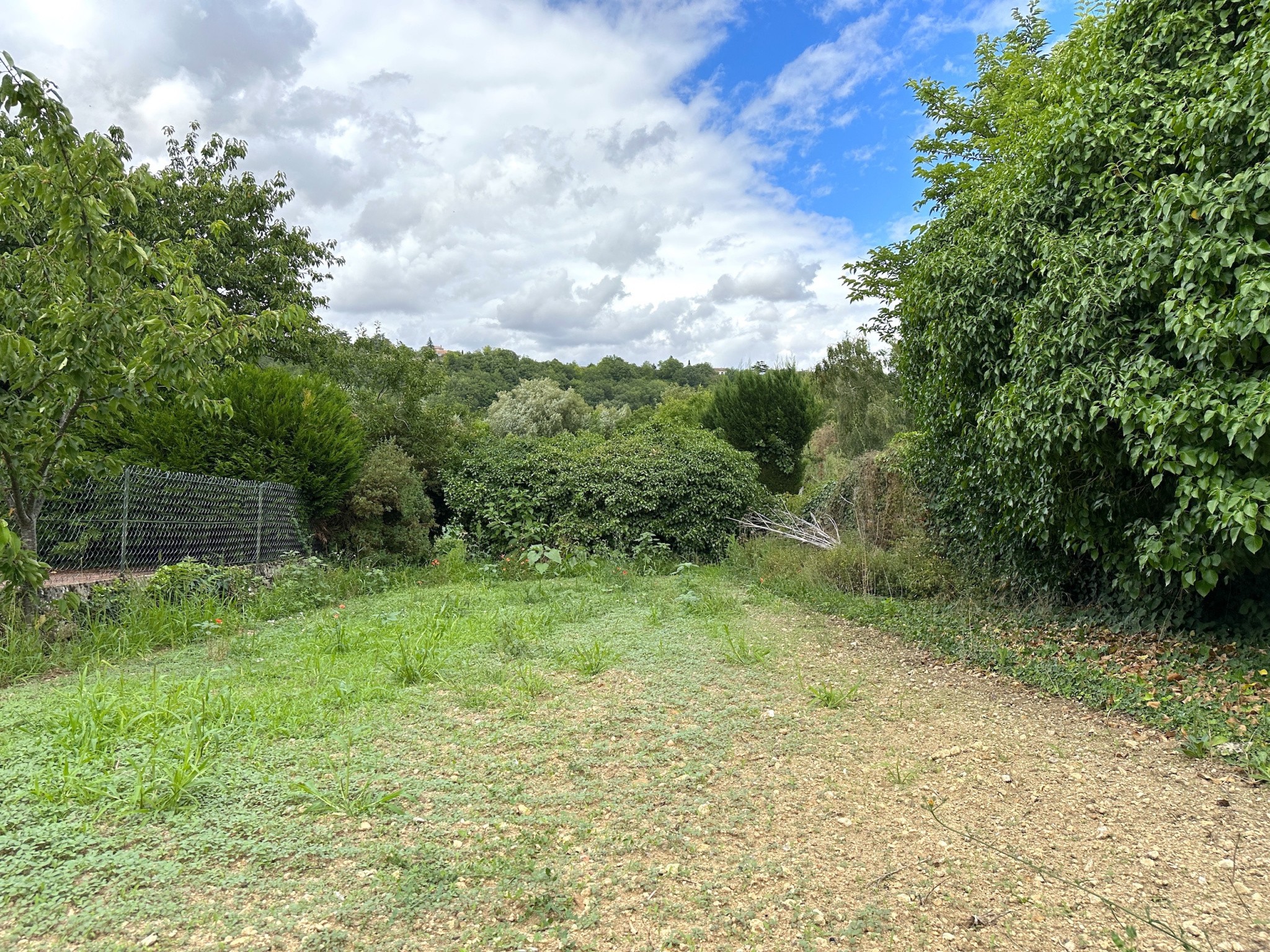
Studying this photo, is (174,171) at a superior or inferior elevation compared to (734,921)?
superior

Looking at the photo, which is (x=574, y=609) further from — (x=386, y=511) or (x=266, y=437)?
(x=386, y=511)

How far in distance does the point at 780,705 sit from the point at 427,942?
2640 millimetres

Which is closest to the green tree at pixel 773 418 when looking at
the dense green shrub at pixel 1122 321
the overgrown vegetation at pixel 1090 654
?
the overgrown vegetation at pixel 1090 654

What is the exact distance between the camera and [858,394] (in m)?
15.9

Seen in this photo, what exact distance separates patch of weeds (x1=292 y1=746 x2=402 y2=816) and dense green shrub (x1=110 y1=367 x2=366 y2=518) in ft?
18.9

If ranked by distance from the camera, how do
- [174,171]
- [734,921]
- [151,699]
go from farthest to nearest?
[174,171] < [151,699] < [734,921]

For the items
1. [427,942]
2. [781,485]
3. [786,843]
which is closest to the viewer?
[427,942]

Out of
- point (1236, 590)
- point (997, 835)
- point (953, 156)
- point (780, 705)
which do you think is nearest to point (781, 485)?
point (953, 156)

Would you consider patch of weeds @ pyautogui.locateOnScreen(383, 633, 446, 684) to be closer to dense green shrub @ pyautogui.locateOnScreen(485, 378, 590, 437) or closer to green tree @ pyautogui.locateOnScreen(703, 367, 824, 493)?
green tree @ pyautogui.locateOnScreen(703, 367, 824, 493)

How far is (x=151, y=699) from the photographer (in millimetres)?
3586

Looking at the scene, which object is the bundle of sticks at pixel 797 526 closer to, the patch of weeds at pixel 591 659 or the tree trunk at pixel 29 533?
the patch of weeds at pixel 591 659

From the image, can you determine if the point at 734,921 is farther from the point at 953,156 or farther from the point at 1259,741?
the point at 953,156

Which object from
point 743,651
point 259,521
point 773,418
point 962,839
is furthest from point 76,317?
point 773,418

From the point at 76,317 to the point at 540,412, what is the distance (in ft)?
71.9
